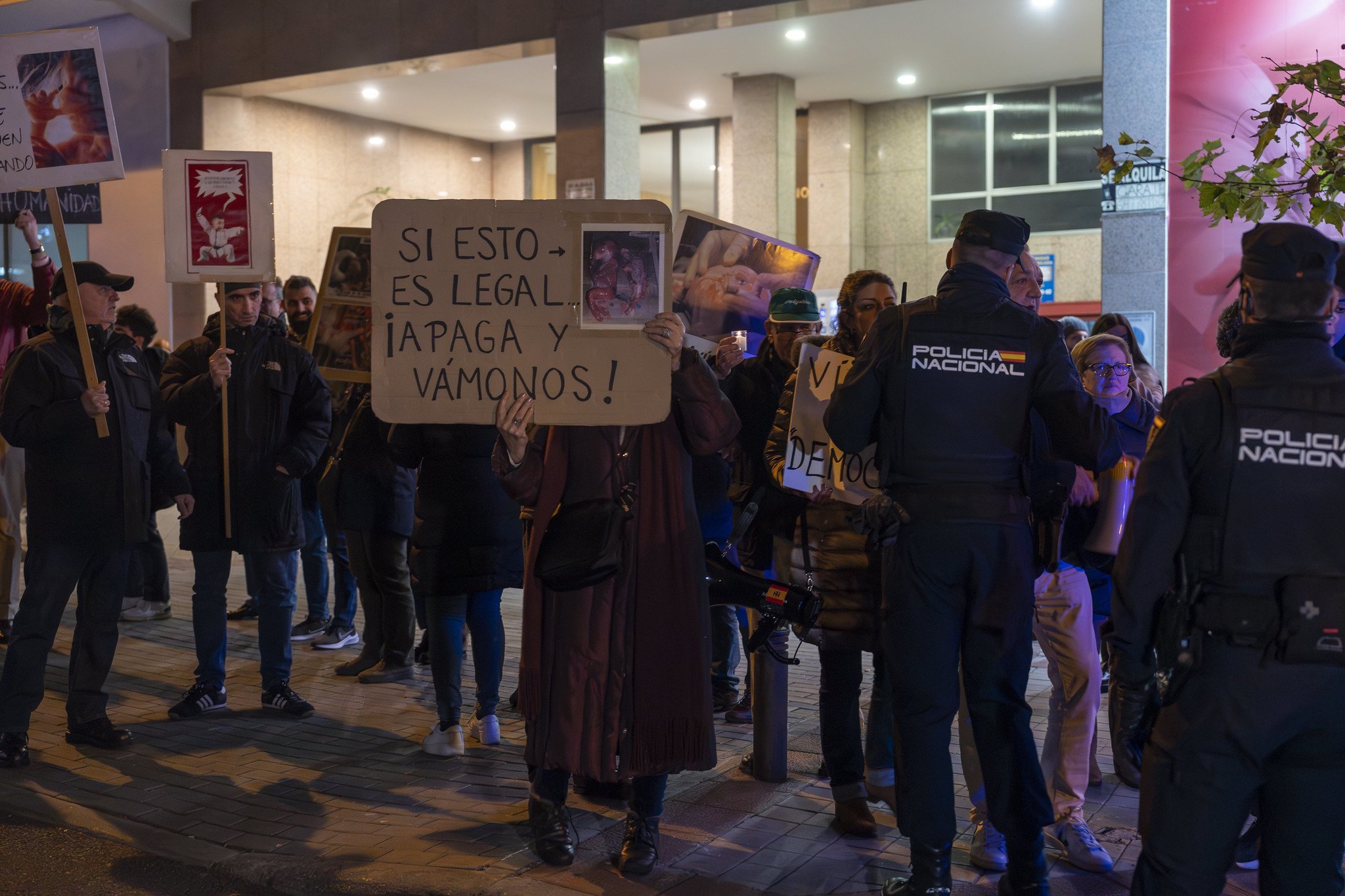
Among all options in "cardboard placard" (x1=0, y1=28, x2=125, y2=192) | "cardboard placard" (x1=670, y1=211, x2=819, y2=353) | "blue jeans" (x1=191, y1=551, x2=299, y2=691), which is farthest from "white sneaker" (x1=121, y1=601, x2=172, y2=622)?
"cardboard placard" (x1=670, y1=211, x2=819, y2=353)

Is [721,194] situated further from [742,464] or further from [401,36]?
[742,464]

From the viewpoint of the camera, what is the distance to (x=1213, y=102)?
1037 centimetres

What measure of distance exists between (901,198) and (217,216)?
16137 mm

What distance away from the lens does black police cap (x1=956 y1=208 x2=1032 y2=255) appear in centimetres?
404

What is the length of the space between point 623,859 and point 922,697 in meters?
1.23

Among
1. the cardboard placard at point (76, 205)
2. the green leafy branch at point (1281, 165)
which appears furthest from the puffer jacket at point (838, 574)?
the cardboard placard at point (76, 205)

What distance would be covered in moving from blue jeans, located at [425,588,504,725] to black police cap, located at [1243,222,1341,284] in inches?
150

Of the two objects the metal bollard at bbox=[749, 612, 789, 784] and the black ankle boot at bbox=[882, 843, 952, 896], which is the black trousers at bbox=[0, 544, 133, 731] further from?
the black ankle boot at bbox=[882, 843, 952, 896]

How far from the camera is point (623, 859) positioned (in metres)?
4.37

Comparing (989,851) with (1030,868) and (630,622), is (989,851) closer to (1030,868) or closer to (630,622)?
(1030,868)

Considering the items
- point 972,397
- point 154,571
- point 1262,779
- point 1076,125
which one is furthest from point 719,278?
point 1076,125

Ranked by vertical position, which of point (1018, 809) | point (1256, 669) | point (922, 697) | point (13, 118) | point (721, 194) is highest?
point (721, 194)

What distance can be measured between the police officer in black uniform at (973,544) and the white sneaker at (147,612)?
22.8ft

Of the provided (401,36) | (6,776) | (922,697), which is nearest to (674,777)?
(922,697)
